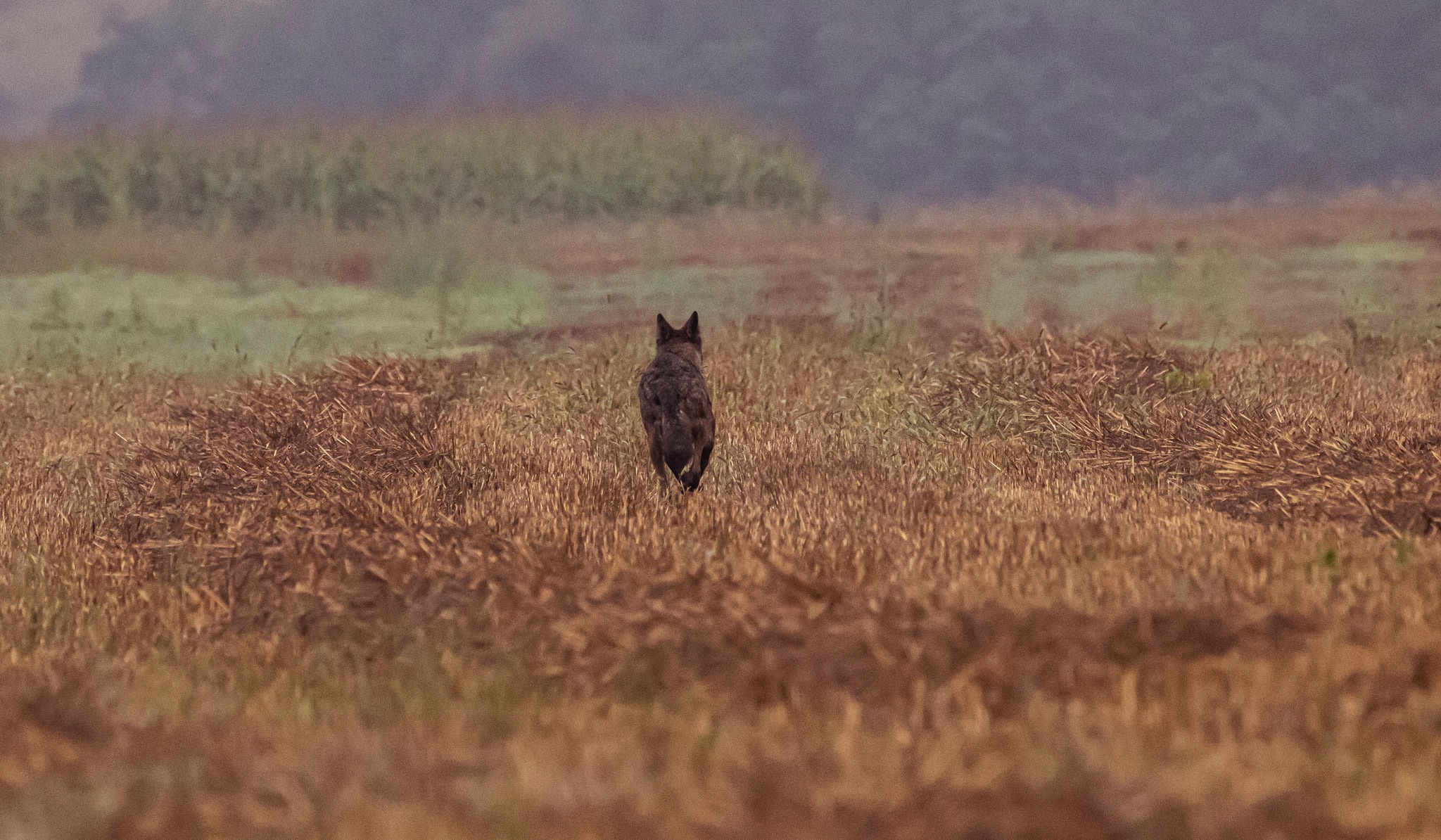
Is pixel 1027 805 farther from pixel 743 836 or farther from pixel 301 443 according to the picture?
pixel 301 443

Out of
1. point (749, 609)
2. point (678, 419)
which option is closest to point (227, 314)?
point (678, 419)

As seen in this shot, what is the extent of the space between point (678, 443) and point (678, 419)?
149 mm

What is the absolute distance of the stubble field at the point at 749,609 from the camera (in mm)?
3236

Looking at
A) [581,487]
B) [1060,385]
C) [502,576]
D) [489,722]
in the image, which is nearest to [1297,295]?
[1060,385]

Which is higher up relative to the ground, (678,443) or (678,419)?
(678,419)

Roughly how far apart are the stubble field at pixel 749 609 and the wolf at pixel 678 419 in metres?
0.25

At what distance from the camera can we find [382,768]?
342 centimetres

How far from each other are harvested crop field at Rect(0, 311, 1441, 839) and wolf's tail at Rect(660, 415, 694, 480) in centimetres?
23

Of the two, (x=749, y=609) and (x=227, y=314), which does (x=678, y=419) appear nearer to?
(x=749, y=609)

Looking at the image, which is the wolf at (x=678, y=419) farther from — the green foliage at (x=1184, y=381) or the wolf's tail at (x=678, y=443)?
the green foliage at (x=1184, y=381)

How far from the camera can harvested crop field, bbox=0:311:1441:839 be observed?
10.6 ft

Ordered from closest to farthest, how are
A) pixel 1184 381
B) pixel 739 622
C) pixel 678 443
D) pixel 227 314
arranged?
pixel 739 622
pixel 678 443
pixel 1184 381
pixel 227 314

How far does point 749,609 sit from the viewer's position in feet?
16.0

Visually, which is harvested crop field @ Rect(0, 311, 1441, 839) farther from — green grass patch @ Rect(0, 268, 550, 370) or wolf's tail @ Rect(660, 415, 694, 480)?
green grass patch @ Rect(0, 268, 550, 370)
